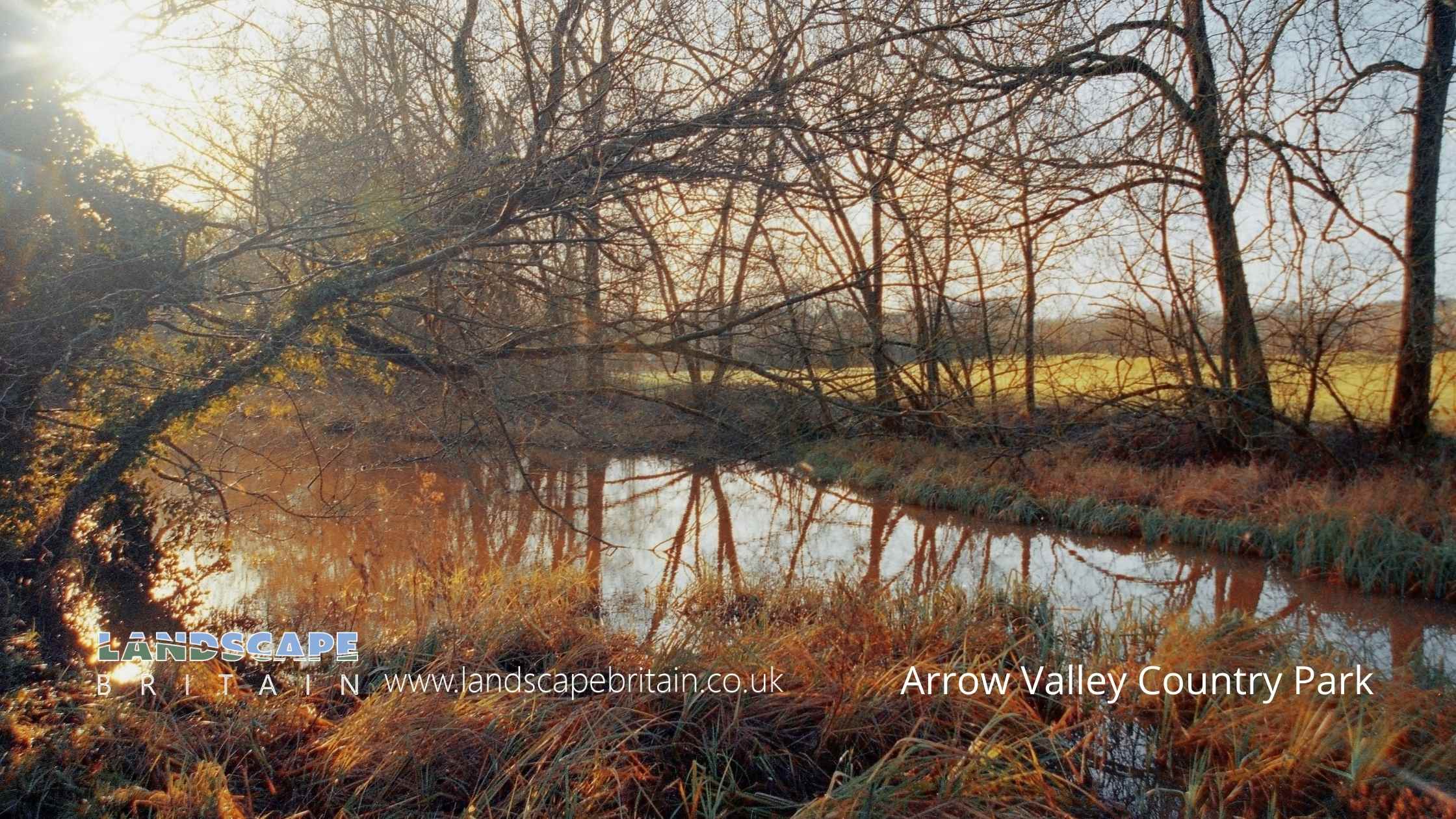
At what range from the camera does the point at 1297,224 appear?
834 cm

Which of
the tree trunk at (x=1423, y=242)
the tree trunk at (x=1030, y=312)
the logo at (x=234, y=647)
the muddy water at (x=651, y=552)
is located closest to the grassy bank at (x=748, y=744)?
the logo at (x=234, y=647)

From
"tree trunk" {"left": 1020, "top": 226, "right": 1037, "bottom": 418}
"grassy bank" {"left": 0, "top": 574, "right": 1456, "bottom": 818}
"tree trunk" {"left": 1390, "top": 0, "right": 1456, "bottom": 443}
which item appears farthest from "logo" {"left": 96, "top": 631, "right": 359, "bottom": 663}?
"tree trunk" {"left": 1390, "top": 0, "right": 1456, "bottom": 443}

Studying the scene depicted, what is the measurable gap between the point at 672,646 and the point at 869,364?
8.88 ft

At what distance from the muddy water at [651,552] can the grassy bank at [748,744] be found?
121 cm

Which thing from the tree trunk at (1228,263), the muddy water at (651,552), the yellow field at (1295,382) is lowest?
the muddy water at (651,552)

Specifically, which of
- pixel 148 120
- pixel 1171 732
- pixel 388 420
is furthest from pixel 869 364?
pixel 148 120

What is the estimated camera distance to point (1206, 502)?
891 cm

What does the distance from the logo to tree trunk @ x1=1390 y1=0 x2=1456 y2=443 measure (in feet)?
31.1

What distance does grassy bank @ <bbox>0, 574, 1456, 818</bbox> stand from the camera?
3123 mm

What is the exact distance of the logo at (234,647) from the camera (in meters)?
4.58

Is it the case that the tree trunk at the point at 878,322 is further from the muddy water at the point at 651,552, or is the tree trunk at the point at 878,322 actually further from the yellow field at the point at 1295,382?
the yellow field at the point at 1295,382

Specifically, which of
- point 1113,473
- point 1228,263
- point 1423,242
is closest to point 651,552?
point 1113,473

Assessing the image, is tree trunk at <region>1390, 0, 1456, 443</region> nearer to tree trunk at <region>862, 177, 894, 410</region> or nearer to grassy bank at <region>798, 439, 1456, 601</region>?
grassy bank at <region>798, 439, 1456, 601</region>

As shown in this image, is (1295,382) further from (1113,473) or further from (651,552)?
(651,552)
